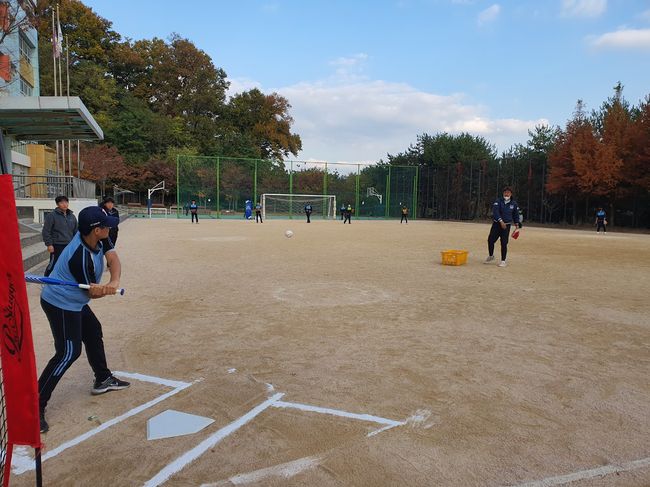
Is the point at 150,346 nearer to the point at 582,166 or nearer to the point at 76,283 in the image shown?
the point at 76,283

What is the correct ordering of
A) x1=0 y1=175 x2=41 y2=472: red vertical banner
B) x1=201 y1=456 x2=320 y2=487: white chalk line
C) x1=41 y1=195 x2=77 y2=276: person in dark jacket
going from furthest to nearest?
x1=41 y1=195 x2=77 y2=276: person in dark jacket
x1=201 y1=456 x2=320 y2=487: white chalk line
x1=0 y1=175 x2=41 y2=472: red vertical banner

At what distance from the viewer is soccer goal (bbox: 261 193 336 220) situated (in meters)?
42.1

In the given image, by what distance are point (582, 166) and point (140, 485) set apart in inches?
1465

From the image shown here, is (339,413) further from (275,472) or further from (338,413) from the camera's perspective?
(275,472)

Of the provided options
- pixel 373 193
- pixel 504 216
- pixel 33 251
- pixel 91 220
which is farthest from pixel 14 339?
pixel 373 193

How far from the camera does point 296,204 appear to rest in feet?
140

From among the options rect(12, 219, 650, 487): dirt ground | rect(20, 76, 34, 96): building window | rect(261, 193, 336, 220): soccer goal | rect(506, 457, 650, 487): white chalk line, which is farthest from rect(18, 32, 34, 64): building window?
rect(506, 457, 650, 487): white chalk line

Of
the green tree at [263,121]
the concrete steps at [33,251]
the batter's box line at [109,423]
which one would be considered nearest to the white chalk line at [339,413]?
the batter's box line at [109,423]

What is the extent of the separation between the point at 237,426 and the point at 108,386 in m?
1.35

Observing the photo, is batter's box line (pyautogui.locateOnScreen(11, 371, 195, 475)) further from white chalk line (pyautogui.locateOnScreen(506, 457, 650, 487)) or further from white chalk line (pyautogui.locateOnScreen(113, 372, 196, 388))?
white chalk line (pyautogui.locateOnScreen(506, 457, 650, 487))

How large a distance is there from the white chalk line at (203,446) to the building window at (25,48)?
3550cm

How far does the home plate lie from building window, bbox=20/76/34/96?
35.2 meters

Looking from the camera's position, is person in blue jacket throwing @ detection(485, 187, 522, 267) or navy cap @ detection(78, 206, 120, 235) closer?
navy cap @ detection(78, 206, 120, 235)

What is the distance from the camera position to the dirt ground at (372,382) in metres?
2.98
